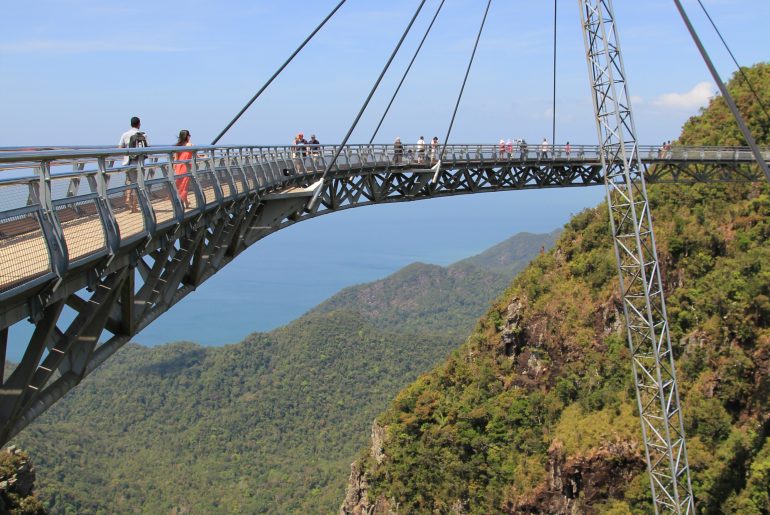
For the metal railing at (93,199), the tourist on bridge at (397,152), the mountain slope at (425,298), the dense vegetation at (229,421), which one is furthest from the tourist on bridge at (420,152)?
the mountain slope at (425,298)

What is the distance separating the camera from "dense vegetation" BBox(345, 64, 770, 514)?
30266mm

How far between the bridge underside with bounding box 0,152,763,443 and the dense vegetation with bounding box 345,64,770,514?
1383 cm

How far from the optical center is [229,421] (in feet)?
324

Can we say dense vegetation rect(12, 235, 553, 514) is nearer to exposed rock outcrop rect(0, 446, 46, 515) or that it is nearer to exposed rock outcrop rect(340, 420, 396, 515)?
exposed rock outcrop rect(340, 420, 396, 515)

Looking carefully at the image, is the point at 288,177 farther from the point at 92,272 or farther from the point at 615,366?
the point at 615,366

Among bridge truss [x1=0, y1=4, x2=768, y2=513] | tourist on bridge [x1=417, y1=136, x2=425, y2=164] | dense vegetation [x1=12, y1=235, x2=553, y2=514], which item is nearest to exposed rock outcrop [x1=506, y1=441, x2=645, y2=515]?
bridge truss [x1=0, y1=4, x2=768, y2=513]

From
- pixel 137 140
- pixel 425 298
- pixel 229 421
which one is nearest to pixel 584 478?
pixel 137 140

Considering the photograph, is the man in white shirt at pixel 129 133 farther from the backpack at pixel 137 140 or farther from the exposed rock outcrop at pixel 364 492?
the exposed rock outcrop at pixel 364 492

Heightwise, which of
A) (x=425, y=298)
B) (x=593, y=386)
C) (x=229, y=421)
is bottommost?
(x=229, y=421)

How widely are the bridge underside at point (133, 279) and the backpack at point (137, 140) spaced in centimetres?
128

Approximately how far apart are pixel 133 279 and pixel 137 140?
12.3 ft

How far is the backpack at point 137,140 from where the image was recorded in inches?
481

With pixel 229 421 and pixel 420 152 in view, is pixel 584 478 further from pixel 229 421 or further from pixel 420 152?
pixel 229 421

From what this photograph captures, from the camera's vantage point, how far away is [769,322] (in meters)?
31.7
